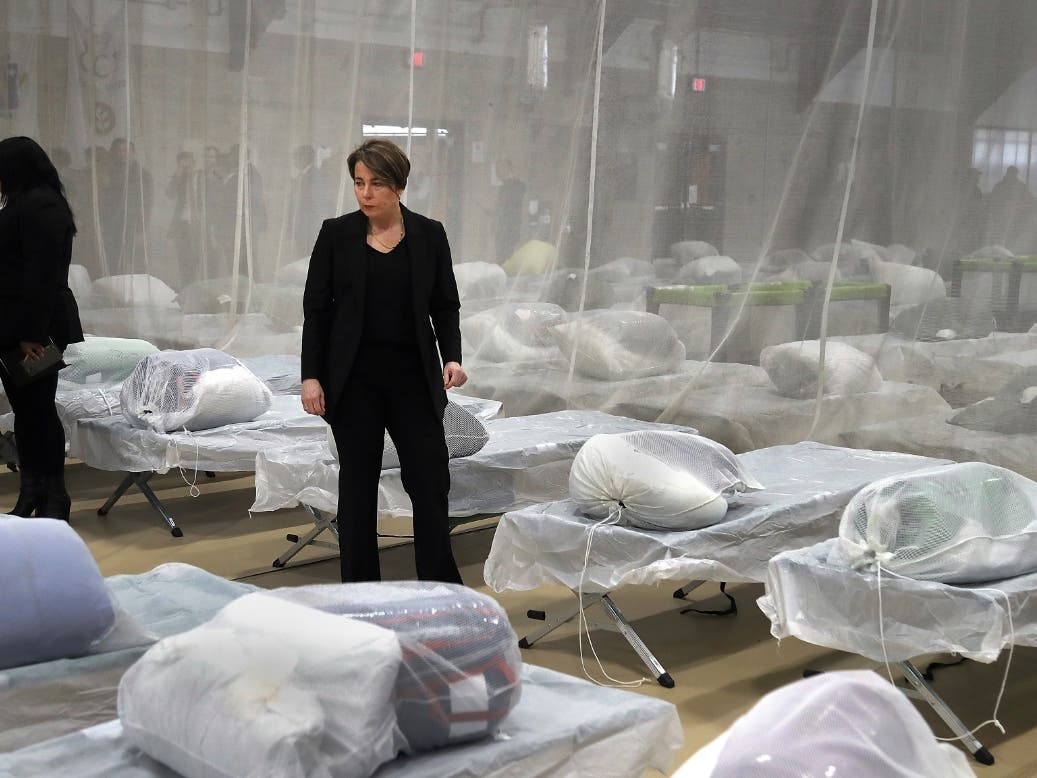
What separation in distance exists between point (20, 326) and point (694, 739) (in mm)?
2452

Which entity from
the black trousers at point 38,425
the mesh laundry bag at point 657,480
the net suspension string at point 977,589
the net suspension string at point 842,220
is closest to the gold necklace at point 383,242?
the mesh laundry bag at point 657,480

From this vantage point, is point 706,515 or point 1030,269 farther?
point 1030,269

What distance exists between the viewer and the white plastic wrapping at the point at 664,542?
2875 millimetres

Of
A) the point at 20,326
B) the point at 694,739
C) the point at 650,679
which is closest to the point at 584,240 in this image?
the point at 20,326

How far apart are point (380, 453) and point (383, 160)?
26.9 inches

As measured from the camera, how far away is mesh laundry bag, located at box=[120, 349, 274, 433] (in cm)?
423

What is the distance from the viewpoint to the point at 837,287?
4117mm

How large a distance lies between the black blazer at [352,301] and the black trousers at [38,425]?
4.66 feet

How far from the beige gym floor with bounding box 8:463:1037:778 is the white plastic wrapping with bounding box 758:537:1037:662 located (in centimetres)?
24

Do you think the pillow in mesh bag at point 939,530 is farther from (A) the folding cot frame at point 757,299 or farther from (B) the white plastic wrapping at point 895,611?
(A) the folding cot frame at point 757,299

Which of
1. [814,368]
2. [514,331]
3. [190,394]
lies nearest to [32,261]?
[190,394]

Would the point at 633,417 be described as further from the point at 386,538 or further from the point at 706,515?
the point at 706,515

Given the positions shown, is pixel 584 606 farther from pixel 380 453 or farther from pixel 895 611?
pixel 895 611

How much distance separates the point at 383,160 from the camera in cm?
295
